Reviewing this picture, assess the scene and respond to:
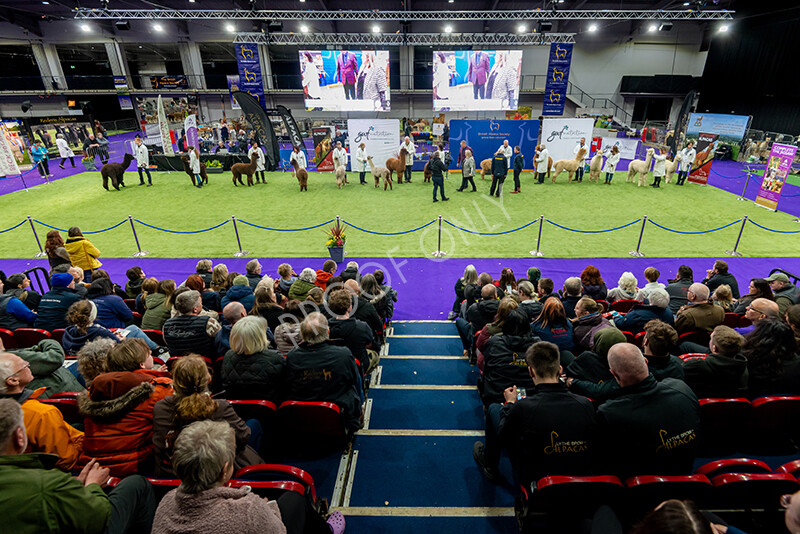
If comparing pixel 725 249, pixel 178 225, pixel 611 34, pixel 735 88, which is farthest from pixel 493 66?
pixel 178 225

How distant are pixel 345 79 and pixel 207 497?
27188 millimetres

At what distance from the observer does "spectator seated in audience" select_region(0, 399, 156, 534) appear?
173 centimetres

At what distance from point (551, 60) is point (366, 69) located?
11.6 meters

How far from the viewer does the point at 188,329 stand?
168 inches

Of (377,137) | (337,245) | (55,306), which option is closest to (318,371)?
(55,306)

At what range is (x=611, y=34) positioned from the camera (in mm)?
30031

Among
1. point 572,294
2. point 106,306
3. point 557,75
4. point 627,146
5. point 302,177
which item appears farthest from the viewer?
point 627,146

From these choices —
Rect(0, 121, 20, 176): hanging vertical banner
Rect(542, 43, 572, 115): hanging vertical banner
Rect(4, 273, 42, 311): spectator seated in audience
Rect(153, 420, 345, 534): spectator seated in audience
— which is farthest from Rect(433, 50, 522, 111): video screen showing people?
Rect(153, 420, 345, 534): spectator seated in audience

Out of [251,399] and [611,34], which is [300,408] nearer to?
[251,399]

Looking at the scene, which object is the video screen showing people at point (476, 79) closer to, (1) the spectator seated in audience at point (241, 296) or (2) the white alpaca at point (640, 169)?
(2) the white alpaca at point (640, 169)

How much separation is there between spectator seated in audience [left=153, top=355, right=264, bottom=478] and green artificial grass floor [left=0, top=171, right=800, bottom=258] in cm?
722

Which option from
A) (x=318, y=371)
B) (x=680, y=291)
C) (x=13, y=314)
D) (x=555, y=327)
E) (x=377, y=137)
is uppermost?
(x=377, y=137)

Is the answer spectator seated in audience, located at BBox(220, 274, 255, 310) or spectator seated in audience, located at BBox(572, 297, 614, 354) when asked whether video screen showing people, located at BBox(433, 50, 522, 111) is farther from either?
spectator seated in audience, located at BBox(572, 297, 614, 354)

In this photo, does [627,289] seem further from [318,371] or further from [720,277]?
[318,371]
